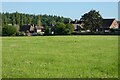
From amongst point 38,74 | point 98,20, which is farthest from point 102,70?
point 98,20

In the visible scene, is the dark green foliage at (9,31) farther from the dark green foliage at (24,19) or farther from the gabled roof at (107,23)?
the gabled roof at (107,23)

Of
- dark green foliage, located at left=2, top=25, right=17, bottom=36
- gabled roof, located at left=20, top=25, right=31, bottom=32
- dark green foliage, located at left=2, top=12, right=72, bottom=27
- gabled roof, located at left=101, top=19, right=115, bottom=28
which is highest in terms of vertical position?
dark green foliage, located at left=2, top=12, right=72, bottom=27

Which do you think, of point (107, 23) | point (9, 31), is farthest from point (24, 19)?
point (9, 31)

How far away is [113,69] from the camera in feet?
39.5

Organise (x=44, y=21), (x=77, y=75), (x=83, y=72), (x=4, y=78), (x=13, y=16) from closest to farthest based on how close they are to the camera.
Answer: (x=4, y=78), (x=77, y=75), (x=83, y=72), (x=13, y=16), (x=44, y=21)

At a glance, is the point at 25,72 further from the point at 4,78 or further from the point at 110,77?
the point at 110,77

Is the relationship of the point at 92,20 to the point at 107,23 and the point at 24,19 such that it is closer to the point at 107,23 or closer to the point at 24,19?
the point at 107,23

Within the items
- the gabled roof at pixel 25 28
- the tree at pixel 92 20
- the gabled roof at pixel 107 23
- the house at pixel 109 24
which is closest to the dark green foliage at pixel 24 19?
the gabled roof at pixel 25 28

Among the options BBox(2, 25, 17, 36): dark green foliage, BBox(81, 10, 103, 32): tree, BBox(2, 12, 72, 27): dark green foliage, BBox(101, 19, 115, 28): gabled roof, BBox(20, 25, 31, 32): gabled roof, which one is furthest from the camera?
BBox(2, 12, 72, 27): dark green foliage

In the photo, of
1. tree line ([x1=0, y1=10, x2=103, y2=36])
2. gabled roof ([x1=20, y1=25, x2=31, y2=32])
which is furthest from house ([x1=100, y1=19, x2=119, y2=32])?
gabled roof ([x1=20, y1=25, x2=31, y2=32])

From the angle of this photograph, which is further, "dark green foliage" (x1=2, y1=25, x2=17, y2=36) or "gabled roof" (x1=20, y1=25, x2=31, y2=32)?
"gabled roof" (x1=20, y1=25, x2=31, y2=32)

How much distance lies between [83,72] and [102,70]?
96cm

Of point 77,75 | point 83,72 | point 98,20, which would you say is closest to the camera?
point 77,75

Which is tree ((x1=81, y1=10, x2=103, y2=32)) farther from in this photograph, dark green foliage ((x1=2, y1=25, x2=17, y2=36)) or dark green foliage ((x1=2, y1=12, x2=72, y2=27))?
dark green foliage ((x1=2, y1=25, x2=17, y2=36))
